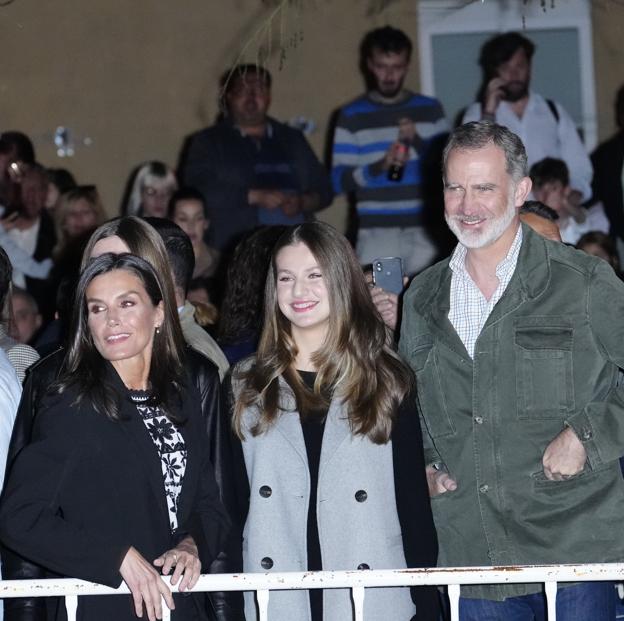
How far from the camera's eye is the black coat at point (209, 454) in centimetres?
313

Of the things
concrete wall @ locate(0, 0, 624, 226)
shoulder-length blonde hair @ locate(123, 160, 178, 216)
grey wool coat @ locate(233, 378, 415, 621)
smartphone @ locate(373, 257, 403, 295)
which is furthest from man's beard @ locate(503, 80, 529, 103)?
grey wool coat @ locate(233, 378, 415, 621)

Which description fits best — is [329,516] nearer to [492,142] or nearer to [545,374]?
[545,374]

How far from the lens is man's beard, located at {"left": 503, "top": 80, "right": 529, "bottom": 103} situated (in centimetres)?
897

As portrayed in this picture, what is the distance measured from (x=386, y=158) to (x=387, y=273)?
4.49m

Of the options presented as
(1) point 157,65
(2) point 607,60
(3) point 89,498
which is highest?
(1) point 157,65

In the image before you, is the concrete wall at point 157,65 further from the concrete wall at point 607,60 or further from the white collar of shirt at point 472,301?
the white collar of shirt at point 472,301

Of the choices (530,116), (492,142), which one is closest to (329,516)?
(492,142)

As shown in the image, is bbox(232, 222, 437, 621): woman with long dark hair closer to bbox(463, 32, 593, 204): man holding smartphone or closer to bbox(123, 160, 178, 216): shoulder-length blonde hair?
bbox(123, 160, 178, 216): shoulder-length blonde hair

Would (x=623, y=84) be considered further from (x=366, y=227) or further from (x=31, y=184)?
(x=31, y=184)

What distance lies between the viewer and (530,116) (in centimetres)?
895

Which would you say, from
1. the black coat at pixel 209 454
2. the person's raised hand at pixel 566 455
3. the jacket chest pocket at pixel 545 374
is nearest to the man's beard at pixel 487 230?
the jacket chest pocket at pixel 545 374

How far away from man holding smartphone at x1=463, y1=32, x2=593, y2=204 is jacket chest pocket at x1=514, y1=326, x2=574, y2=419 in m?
5.64

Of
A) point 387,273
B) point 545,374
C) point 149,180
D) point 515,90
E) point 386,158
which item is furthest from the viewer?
point 515,90

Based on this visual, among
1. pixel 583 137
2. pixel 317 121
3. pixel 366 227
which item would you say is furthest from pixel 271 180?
pixel 583 137
